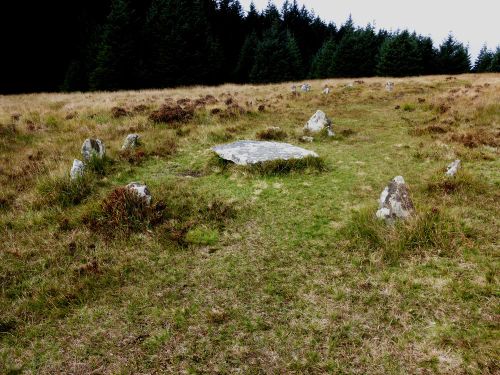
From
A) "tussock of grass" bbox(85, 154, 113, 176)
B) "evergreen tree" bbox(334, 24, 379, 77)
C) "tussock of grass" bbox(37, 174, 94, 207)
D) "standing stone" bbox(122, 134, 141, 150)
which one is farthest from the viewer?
"evergreen tree" bbox(334, 24, 379, 77)

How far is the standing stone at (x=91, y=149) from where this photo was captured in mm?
9930

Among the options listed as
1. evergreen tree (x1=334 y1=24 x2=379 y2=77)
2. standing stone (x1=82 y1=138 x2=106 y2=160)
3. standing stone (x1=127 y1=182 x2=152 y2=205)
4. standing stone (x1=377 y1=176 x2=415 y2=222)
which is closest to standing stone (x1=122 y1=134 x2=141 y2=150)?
standing stone (x1=82 y1=138 x2=106 y2=160)

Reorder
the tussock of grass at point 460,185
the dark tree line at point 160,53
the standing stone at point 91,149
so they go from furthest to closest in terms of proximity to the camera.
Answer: the dark tree line at point 160,53
the standing stone at point 91,149
the tussock of grass at point 460,185

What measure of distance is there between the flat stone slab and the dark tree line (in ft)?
112

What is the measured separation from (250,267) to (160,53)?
4178 centimetres

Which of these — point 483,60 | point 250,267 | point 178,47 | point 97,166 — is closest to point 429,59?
point 483,60

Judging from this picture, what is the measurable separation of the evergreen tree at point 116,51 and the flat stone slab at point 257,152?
111 feet

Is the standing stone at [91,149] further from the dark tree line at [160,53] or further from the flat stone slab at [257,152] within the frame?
the dark tree line at [160,53]

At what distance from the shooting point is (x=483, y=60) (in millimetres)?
64375

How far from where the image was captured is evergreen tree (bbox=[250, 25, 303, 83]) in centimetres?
4934

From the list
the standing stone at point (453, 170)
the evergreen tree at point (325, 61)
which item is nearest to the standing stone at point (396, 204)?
the standing stone at point (453, 170)

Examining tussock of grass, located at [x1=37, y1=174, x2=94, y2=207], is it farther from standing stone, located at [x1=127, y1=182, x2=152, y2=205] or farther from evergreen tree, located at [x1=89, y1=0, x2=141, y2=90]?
evergreen tree, located at [x1=89, y1=0, x2=141, y2=90]

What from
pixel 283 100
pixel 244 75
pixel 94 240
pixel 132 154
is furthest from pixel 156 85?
pixel 94 240

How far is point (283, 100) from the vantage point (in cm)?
2092
